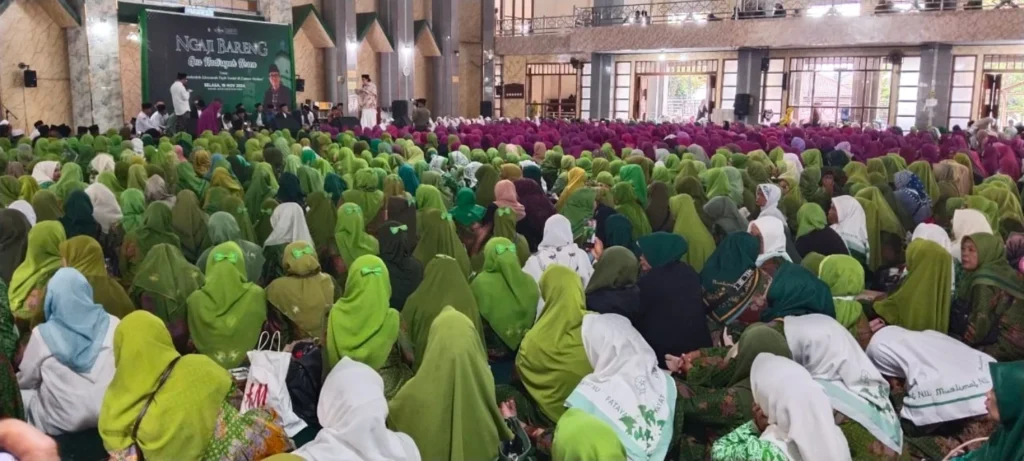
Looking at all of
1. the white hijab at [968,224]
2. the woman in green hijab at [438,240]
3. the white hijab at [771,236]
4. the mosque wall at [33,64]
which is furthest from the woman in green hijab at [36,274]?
the mosque wall at [33,64]

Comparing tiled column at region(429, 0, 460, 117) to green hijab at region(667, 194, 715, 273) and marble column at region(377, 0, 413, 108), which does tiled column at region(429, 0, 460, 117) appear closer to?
marble column at region(377, 0, 413, 108)

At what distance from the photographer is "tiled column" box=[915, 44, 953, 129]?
54.3 feet

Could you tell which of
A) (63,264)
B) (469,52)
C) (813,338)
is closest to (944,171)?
(813,338)

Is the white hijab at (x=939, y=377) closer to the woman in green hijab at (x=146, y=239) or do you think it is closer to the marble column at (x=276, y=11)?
the woman in green hijab at (x=146, y=239)

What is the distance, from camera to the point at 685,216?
18.6 feet

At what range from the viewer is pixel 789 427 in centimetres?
236

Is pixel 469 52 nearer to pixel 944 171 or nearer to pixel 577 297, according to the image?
pixel 944 171

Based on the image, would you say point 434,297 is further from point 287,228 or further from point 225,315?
point 287,228

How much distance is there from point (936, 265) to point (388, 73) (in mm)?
18582

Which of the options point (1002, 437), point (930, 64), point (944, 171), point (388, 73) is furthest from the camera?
point (388, 73)

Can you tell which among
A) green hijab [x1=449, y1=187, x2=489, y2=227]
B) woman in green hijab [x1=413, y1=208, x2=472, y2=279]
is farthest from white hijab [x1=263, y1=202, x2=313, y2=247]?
green hijab [x1=449, y1=187, x2=489, y2=227]

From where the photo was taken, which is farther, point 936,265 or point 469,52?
point 469,52

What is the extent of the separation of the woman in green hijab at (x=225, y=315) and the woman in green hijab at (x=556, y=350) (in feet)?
4.31

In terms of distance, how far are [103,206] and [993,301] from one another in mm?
5736
